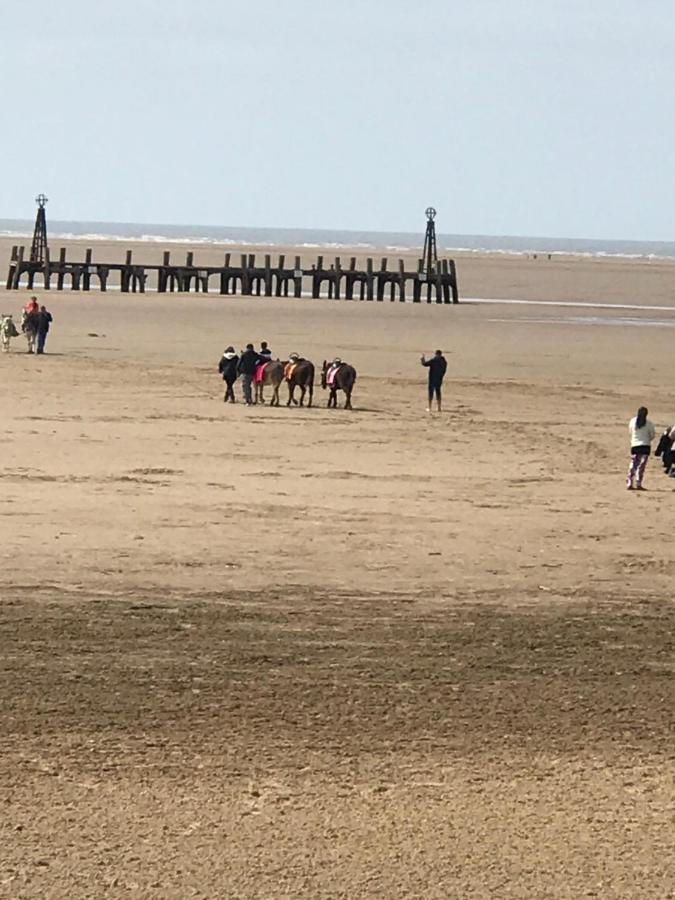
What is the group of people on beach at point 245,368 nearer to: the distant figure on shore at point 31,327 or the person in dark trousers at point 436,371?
the person in dark trousers at point 436,371

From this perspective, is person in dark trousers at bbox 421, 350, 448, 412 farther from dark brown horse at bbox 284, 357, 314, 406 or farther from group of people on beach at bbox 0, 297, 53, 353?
group of people on beach at bbox 0, 297, 53, 353

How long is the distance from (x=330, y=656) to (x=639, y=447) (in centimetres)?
915

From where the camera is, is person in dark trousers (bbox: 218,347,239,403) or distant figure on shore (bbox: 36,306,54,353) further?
distant figure on shore (bbox: 36,306,54,353)

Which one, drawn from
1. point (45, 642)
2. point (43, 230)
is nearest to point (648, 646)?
point (45, 642)

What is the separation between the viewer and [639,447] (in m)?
21.1

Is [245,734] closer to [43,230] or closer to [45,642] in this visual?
[45,642]

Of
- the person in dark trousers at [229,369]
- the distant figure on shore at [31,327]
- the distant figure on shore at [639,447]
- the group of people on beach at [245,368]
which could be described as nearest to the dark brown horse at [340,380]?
the group of people on beach at [245,368]

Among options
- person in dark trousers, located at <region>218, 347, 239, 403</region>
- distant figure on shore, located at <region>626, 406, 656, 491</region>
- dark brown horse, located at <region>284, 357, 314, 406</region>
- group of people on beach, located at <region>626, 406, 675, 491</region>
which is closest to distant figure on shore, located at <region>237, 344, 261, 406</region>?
person in dark trousers, located at <region>218, 347, 239, 403</region>

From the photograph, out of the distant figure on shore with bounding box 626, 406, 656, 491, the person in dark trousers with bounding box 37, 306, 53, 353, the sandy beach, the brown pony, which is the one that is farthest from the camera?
the person in dark trousers with bounding box 37, 306, 53, 353

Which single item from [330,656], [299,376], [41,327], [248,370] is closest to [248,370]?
[248,370]

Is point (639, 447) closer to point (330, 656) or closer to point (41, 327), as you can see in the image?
point (330, 656)

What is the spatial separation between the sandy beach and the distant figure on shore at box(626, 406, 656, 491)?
336mm

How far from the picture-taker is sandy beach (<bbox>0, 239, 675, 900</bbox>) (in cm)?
920

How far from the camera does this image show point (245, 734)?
1102 centimetres
